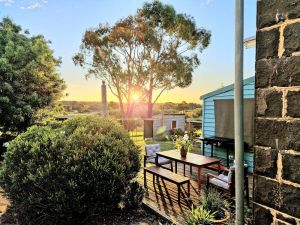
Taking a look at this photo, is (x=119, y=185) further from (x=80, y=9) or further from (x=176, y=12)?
(x=176, y=12)

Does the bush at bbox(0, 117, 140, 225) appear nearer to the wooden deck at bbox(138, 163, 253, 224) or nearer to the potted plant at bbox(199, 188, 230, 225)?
the wooden deck at bbox(138, 163, 253, 224)

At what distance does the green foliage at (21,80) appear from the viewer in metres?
6.42

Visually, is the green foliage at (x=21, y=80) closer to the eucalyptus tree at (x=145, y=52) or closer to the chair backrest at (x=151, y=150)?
the chair backrest at (x=151, y=150)

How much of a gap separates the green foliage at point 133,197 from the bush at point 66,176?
0.14 m

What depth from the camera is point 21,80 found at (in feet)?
22.4

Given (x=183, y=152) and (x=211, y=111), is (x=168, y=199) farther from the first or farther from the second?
(x=211, y=111)

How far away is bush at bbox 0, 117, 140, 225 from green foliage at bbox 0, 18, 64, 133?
3698mm

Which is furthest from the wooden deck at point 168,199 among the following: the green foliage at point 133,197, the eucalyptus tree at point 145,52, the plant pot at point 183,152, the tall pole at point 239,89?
the eucalyptus tree at point 145,52

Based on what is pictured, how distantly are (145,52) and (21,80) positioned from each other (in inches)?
310

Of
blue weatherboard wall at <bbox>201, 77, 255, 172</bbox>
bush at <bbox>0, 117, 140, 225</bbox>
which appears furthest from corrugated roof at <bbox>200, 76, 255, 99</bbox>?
bush at <bbox>0, 117, 140, 225</bbox>

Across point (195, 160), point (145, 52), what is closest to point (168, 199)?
point (195, 160)

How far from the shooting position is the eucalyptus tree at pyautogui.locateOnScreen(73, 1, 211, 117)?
41.0ft

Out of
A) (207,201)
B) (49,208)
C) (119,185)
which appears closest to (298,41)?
(207,201)

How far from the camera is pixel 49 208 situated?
2.95 meters
